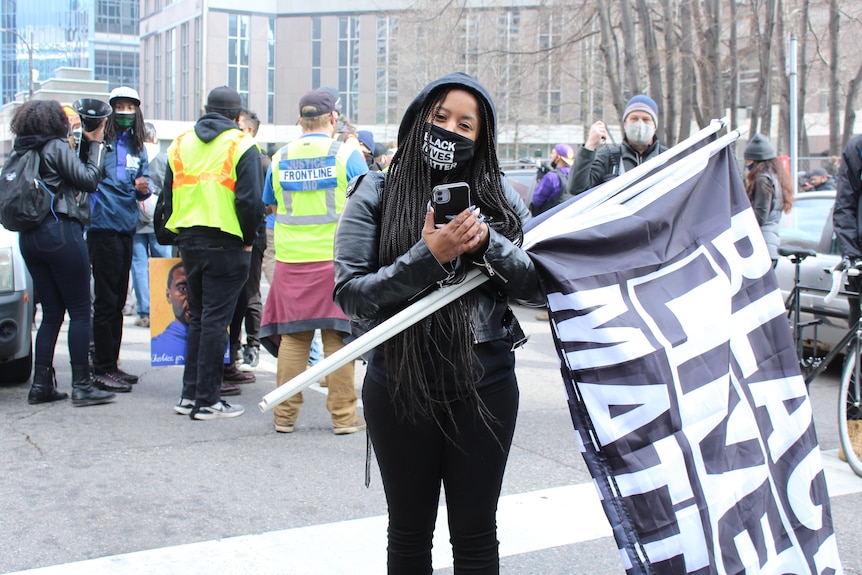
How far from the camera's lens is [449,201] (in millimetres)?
2396

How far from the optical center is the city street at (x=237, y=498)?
152 inches

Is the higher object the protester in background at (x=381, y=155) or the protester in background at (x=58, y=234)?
the protester in background at (x=381, y=155)

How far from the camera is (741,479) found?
275 cm

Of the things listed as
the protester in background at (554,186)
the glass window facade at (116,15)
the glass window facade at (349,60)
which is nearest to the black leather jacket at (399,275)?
the protester in background at (554,186)

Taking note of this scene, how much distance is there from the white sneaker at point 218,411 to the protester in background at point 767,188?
14.9 feet

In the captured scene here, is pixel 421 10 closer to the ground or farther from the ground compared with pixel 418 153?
farther from the ground

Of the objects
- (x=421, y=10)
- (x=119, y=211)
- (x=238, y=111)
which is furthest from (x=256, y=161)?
(x=421, y=10)

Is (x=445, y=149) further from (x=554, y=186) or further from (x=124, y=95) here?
(x=554, y=186)

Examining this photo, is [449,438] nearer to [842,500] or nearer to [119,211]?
[842,500]

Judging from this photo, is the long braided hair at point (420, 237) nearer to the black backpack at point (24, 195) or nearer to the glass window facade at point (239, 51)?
the black backpack at point (24, 195)

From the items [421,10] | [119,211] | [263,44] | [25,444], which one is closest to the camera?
[25,444]

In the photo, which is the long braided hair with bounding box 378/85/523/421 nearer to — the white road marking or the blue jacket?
the white road marking

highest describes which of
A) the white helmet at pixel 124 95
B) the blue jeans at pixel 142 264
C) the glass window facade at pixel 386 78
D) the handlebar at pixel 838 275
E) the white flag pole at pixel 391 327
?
the glass window facade at pixel 386 78

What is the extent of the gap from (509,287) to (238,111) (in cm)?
397
